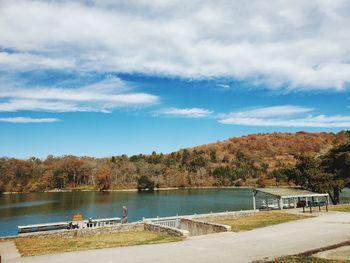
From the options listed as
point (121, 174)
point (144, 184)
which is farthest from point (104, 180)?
point (144, 184)

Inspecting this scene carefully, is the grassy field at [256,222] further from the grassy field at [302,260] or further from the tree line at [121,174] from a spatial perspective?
the tree line at [121,174]

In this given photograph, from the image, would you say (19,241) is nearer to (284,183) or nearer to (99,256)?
(99,256)

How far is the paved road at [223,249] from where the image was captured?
41.9 ft

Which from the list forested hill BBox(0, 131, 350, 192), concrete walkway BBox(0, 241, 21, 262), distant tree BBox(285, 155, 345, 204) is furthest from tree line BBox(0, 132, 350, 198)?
concrete walkway BBox(0, 241, 21, 262)

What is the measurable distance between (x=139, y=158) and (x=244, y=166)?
175 ft

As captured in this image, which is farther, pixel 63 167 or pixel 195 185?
pixel 195 185

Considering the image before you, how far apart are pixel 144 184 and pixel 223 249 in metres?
122

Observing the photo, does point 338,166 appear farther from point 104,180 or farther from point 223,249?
point 104,180

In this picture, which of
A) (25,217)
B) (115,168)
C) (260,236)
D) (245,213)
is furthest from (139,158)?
(260,236)

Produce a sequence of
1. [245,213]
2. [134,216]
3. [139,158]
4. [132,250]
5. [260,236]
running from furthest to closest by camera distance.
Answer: [139,158]
[134,216]
[245,213]
[260,236]
[132,250]

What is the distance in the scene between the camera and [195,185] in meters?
158

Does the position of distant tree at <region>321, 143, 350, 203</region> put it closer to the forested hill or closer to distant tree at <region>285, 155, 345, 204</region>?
distant tree at <region>285, 155, 345, 204</region>

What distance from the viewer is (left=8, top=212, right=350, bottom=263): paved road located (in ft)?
41.9

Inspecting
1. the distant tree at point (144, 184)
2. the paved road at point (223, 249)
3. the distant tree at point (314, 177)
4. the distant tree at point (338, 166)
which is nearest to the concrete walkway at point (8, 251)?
the paved road at point (223, 249)
